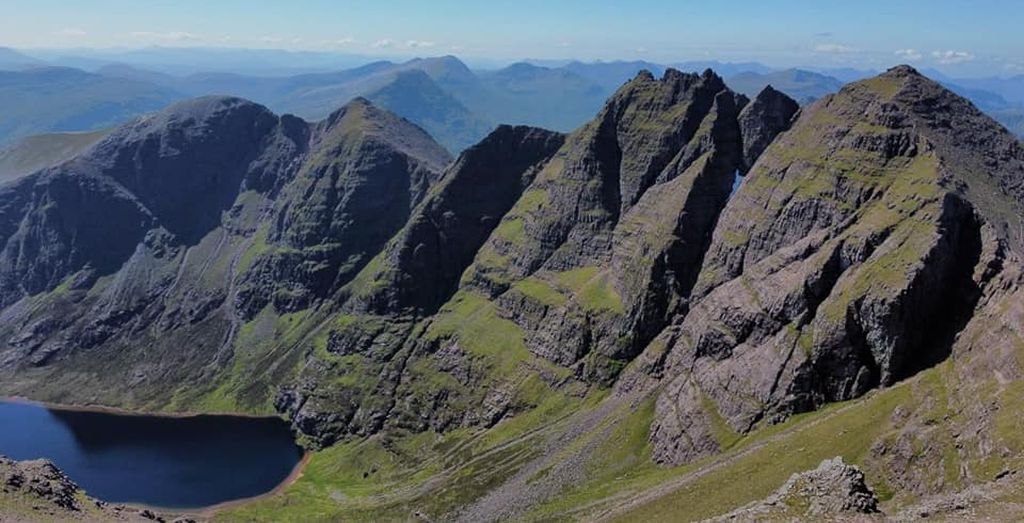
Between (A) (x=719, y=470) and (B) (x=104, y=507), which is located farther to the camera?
(A) (x=719, y=470)

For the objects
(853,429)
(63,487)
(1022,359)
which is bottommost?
(853,429)

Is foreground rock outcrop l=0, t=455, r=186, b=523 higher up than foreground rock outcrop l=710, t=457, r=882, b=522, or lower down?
lower down

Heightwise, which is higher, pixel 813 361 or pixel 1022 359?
pixel 1022 359

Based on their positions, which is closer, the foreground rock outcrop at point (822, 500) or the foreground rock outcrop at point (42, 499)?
the foreground rock outcrop at point (822, 500)

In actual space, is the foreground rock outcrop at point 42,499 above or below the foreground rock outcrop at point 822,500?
below

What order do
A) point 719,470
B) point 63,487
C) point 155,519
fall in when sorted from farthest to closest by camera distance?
point 719,470 → point 155,519 → point 63,487

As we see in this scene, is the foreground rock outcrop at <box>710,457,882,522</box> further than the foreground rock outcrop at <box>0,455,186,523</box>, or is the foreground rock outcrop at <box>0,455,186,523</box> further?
the foreground rock outcrop at <box>0,455,186,523</box>

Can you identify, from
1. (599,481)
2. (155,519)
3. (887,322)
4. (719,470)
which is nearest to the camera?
(155,519)

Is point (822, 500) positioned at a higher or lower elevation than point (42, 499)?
higher

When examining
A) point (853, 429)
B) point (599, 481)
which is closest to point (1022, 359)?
point (853, 429)

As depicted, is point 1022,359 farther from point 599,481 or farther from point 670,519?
point 599,481

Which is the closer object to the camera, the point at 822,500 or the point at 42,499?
the point at 822,500
